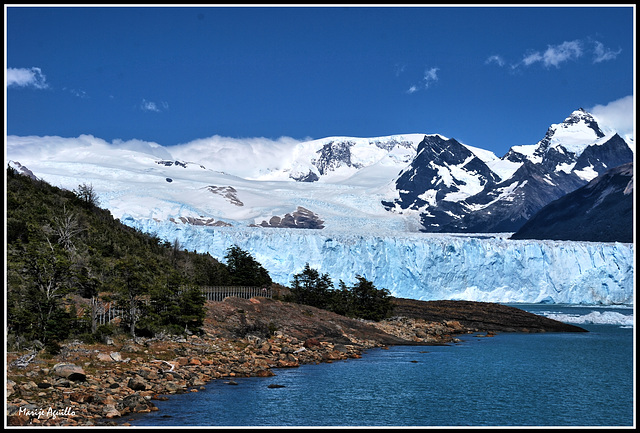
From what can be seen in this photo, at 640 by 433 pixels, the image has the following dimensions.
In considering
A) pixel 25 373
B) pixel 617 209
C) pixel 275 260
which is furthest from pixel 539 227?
pixel 25 373

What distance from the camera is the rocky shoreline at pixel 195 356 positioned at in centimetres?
1717

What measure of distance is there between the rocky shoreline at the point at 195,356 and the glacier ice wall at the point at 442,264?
17.4 metres

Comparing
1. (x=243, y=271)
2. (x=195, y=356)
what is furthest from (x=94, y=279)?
(x=243, y=271)

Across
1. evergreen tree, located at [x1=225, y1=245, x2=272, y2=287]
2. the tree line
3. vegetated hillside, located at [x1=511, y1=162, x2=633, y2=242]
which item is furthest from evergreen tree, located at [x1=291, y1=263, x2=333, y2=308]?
vegetated hillside, located at [x1=511, y1=162, x2=633, y2=242]

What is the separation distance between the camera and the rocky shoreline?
17.2 meters

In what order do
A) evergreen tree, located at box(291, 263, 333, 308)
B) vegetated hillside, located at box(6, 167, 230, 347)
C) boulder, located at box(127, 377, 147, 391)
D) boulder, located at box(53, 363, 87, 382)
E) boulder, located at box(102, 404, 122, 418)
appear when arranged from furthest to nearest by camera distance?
evergreen tree, located at box(291, 263, 333, 308)
vegetated hillside, located at box(6, 167, 230, 347)
boulder, located at box(127, 377, 147, 391)
boulder, located at box(53, 363, 87, 382)
boulder, located at box(102, 404, 122, 418)

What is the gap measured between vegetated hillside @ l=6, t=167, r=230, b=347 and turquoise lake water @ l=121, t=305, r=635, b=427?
19.9 ft

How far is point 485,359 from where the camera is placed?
3350 cm

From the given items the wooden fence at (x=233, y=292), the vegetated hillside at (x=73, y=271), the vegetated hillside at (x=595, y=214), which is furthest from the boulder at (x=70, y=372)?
the vegetated hillside at (x=595, y=214)

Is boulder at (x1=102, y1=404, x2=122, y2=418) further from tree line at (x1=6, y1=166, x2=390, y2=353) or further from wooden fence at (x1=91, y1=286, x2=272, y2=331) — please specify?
wooden fence at (x1=91, y1=286, x2=272, y2=331)

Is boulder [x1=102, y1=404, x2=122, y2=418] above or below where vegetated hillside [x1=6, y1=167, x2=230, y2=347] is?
below

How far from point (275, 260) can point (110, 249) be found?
3138 cm

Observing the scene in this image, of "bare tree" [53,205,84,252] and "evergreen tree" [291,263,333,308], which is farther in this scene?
"evergreen tree" [291,263,333,308]

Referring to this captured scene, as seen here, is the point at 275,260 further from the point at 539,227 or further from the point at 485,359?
the point at 539,227
